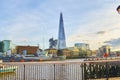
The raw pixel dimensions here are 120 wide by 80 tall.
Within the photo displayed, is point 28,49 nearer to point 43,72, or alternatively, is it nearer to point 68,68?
point 43,72

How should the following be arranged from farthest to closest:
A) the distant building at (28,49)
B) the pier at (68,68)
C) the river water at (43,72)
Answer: the distant building at (28,49) → the river water at (43,72) → the pier at (68,68)

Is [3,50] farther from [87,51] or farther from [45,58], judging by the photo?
[87,51]

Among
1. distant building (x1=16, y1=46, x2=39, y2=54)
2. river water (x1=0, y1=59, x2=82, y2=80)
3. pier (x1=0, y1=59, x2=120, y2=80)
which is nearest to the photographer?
pier (x1=0, y1=59, x2=120, y2=80)

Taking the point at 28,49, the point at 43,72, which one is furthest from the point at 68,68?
the point at 28,49

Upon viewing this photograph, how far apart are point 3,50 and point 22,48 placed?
14.8 meters

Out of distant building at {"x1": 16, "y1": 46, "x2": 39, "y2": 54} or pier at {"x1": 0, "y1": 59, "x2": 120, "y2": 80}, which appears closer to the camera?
pier at {"x1": 0, "y1": 59, "x2": 120, "y2": 80}

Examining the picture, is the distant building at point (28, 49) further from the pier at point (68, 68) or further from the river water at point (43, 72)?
the river water at point (43, 72)

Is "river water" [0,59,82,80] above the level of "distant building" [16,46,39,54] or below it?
below

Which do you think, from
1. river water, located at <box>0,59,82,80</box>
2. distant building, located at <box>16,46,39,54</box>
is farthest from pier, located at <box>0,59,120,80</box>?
distant building, located at <box>16,46,39,54</box>

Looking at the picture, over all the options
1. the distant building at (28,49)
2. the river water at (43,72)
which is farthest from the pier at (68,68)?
the distant building at (28,49)

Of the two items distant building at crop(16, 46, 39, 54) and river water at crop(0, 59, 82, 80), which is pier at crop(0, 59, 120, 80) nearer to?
river water at crop(0, 59, 82, 80)

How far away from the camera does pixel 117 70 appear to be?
1368 inches

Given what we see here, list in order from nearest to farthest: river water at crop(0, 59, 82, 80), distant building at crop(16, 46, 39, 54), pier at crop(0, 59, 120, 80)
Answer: pier at crop(0, 59, 120, 80), river water at crop(0, 59, 82, 80), distant building at crop(16, 46, 39, 54)

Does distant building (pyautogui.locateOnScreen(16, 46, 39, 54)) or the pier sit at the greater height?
distant building (pyautogui.locateOnScreen(16, 46, 39, 54))
